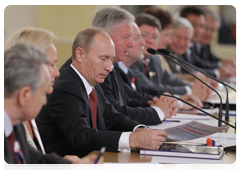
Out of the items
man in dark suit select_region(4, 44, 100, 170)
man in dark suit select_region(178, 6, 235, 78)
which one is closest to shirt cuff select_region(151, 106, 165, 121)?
man in dark suit select_region(4, 44, 100, 170)

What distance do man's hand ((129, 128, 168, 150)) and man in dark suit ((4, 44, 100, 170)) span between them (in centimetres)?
53

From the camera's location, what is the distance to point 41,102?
1.10m

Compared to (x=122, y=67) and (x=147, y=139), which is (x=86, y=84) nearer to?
(x=147, y=139)

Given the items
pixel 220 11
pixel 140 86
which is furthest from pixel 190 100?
pixel 220 11

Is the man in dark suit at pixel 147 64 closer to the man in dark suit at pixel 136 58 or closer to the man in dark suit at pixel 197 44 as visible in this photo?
the man in dark suit at pixel 136 58

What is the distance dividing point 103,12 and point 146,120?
0.85m

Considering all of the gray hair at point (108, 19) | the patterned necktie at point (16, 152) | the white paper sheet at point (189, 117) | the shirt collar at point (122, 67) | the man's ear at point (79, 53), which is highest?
the gray hair at point (108, 19)

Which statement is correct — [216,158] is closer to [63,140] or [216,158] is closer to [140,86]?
[63,140]

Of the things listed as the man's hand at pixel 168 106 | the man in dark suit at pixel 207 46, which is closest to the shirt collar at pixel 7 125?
the man's hand at pixel 168 106

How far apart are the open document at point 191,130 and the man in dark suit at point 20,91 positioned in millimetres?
691

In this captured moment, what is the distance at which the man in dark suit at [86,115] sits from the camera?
1668mm

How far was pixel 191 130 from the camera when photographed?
5.67 ft

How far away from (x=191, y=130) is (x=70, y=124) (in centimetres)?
59

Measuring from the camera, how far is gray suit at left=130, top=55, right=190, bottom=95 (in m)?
3.80
